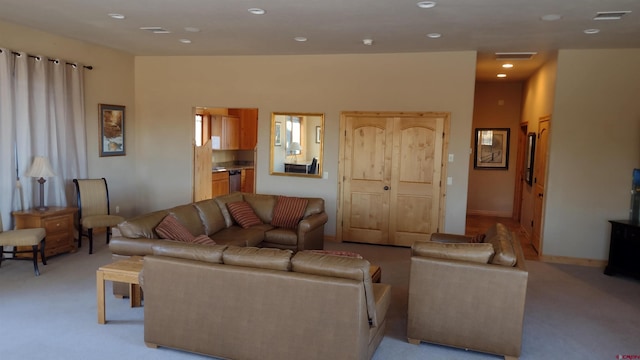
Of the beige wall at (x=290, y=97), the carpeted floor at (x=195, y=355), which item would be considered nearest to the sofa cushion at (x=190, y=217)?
Answer: the carpeted floor at (x=195, y=355)

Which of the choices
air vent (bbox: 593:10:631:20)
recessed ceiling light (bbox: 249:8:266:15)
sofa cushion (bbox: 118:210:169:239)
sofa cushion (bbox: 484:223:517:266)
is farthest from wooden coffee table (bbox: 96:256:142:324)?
air vent (bbox: 593:10:631:20)

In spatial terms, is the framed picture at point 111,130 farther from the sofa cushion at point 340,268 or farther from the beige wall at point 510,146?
the beige wall at point 510,146

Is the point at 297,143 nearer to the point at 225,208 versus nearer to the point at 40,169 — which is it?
the point at 225,208

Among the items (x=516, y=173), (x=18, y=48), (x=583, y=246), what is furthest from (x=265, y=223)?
(x=516, y=173)

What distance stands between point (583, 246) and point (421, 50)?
11.9 ft

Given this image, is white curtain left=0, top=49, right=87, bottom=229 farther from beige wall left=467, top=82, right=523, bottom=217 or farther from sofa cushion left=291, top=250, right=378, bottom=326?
beige wall left=467, top=82, right=523, bottom=217

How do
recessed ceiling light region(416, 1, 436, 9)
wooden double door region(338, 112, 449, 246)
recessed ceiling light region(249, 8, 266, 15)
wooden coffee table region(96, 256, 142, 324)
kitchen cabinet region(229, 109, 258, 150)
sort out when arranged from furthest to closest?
kitchen cabinet region(229, 109, 258, 150), wooden double door region(338, 112, 449, 246), recessed ceiling light region(249, 8, 266, 15), recessed ceiling light region(416, 1, 436, 9), wooden coffee table region(96, 256, 142, 324)

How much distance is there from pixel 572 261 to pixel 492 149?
4.38 m

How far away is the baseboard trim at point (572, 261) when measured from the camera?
6.26m

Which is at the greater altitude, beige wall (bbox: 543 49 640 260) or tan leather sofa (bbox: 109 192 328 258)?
beige wall (bbox: 543 49 640 260)

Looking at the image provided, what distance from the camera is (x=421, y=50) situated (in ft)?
21.6

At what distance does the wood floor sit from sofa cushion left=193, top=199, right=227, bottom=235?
4448 millimetres

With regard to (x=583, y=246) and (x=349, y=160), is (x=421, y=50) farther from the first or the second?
(x=583, y=246)

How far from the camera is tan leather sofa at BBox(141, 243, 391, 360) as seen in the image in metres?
2.91
